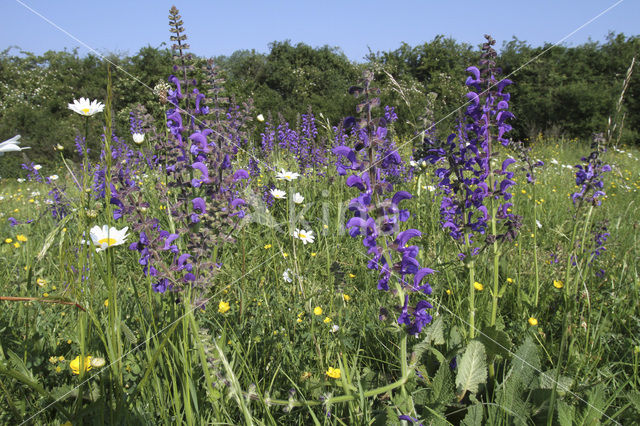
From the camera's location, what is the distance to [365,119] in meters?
1.29

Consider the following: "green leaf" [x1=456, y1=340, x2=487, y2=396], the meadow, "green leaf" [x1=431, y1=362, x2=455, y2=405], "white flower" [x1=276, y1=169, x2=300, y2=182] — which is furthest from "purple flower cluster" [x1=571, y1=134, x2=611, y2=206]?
"white flower" [x1=276, y1=169, x2=300, y2=182]

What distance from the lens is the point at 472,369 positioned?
62.9 inches

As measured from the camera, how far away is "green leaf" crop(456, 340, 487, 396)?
1.59m

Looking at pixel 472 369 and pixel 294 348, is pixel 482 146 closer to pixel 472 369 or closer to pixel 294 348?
pixel 472 369

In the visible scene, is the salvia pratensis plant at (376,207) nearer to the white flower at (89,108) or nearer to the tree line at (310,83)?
the white flower at (89,108)

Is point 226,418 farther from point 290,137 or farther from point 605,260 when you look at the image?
point 290,137

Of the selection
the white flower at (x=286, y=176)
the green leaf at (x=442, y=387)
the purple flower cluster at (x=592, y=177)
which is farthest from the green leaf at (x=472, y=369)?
the white flower at (x=286, y=176)

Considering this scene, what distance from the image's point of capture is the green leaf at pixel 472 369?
159 centimetres

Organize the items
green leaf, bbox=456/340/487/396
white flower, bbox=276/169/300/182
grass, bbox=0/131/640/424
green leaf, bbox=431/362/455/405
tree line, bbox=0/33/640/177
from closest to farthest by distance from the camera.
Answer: grass, bbox=0/131/640/424 < green leaf, bbox=431/362/455/405 < green leaf, bbox=456/340/487/396 < white flower, bbox=276/169/300/182 < tree line, bbox=0/33/640/177

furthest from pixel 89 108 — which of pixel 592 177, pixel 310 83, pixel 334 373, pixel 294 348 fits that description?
pixel 310 83

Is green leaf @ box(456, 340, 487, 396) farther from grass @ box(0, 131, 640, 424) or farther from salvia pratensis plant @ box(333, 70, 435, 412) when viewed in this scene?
salvia pratensis plant @ box(333, 70, 435, 412)

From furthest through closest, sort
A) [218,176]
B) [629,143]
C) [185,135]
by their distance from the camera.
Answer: [629,143]
[185,135]
[218,176]

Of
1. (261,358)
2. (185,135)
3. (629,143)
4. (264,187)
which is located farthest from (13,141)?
(629,143)

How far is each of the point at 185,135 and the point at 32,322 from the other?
1306 millimetres
